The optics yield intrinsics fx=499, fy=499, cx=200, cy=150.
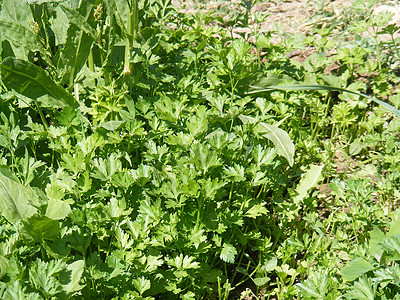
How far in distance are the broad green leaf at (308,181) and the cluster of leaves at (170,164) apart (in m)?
0.01

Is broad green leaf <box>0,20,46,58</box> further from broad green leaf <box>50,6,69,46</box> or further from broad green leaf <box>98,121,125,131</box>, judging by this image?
broad green leaf <box>98,121,125,131</box>

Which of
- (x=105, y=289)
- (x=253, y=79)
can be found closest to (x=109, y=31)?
(x=253, y=79)

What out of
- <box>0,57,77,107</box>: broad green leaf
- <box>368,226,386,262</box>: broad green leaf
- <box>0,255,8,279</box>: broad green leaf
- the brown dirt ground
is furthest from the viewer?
the brown dirt ground

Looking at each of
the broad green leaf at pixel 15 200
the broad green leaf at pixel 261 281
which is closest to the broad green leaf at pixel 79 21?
the broad green leaf at pixel 15 200

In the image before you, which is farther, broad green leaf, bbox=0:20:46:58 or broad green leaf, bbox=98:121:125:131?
broad green leaf, bbox=0:20:46:58

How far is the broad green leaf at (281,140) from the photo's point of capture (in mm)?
2771

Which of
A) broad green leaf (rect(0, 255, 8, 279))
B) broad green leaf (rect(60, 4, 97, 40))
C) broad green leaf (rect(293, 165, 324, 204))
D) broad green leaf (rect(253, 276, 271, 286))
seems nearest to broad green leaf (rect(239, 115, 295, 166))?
Answer: broad green leaf (rect(293, 165, 324, 204))

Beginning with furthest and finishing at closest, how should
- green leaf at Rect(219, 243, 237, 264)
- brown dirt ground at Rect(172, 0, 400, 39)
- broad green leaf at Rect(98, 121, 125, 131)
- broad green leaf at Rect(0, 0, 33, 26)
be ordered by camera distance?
brown dirt ground at Rect(172, 0, 400, 39) < broad green leaf at Rect(0, 0, 33, 26) < broad green leaf at Rect(98, 121, 125, 131) < green leaf at Rect(219, 243, 237, 264)

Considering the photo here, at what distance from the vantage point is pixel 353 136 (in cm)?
344

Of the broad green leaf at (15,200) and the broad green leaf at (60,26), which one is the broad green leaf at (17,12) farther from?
the broad green leaf at (15,200)

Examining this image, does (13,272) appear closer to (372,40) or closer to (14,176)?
(14,176)

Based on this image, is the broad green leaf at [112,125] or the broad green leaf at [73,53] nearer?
the broad green leaf at [112,125]

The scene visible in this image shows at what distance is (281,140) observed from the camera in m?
2.82

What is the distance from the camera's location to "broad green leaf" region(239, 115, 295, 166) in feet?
9.09
